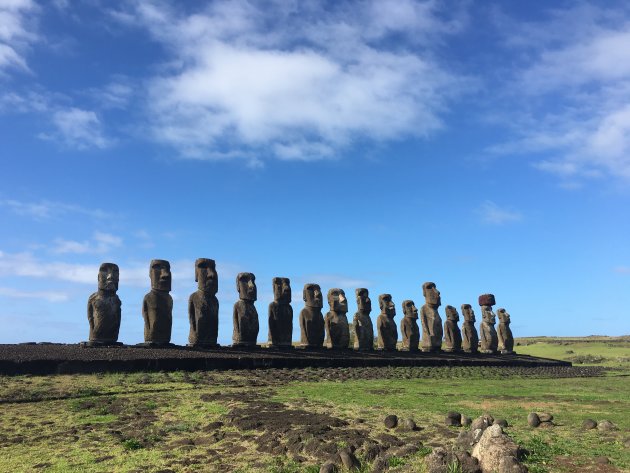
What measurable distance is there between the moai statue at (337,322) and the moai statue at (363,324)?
38.8 inches

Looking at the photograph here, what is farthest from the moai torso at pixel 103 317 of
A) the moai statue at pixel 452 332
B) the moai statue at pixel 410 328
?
the moai statue at pixel 452 332

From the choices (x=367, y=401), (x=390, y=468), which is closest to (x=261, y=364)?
(x=367, y=401)

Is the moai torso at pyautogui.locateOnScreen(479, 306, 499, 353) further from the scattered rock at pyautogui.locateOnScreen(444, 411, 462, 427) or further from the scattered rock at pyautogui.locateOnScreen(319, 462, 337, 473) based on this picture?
the scattered rock at pyautogui.locateOnScreen(319, 462, 337, 473)

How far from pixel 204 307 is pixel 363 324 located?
8754 millimetres

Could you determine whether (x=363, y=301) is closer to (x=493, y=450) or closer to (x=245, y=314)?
(x=245, y=314)

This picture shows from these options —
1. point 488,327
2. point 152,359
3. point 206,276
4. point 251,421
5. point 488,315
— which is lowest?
point 251,421

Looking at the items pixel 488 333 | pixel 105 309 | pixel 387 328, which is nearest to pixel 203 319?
pixel 105 309

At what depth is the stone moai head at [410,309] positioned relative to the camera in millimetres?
28266

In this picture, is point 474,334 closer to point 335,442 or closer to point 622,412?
point 622,412

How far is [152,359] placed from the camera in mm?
14891

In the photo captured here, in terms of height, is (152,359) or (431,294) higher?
(431,294)

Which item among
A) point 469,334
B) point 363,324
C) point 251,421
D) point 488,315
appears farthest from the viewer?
point 488,315

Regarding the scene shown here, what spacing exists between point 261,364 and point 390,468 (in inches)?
466

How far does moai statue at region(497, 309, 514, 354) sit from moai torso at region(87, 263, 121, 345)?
2384 cm
